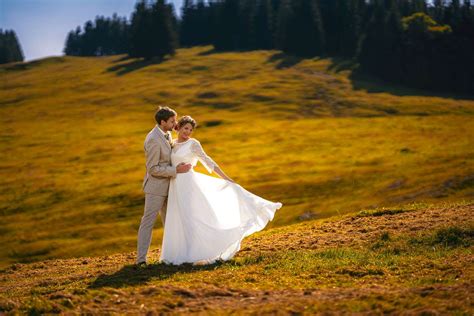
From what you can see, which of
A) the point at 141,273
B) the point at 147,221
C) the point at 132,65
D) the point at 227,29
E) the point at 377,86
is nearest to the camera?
the point at 141,273

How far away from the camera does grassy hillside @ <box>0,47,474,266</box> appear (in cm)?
4553

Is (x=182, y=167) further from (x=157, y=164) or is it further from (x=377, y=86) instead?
(x=377, y=86)

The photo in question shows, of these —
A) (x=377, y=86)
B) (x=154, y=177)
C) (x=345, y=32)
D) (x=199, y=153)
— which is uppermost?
(x=345, y=32)

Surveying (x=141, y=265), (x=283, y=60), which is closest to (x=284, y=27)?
(x=283, y=60)

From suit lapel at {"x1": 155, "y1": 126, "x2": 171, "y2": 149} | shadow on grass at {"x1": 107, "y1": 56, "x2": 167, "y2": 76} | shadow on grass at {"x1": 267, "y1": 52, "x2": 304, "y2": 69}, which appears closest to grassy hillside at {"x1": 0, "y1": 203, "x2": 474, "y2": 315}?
suit lapel at {"x1": 155, "y1": 126, "x2": 171, "y2": 149}

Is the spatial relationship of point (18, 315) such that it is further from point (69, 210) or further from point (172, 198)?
point (69, 210)

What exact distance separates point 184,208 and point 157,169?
50.9 inches

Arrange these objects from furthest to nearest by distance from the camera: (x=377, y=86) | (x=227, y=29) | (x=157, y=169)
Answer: (x=227, y=29) < (x=377, y=86) < (x=157, y=169)

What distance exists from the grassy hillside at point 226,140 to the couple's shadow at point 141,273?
2340 centimetres

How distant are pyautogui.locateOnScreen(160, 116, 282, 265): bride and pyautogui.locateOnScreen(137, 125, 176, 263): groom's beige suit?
9.3 inches

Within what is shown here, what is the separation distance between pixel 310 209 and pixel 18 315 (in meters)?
34.4

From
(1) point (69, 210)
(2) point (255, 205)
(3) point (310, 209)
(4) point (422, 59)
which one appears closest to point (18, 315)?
(2) point (255, 205)

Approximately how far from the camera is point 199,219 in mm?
16609

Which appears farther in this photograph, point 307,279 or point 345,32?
point 345,32
